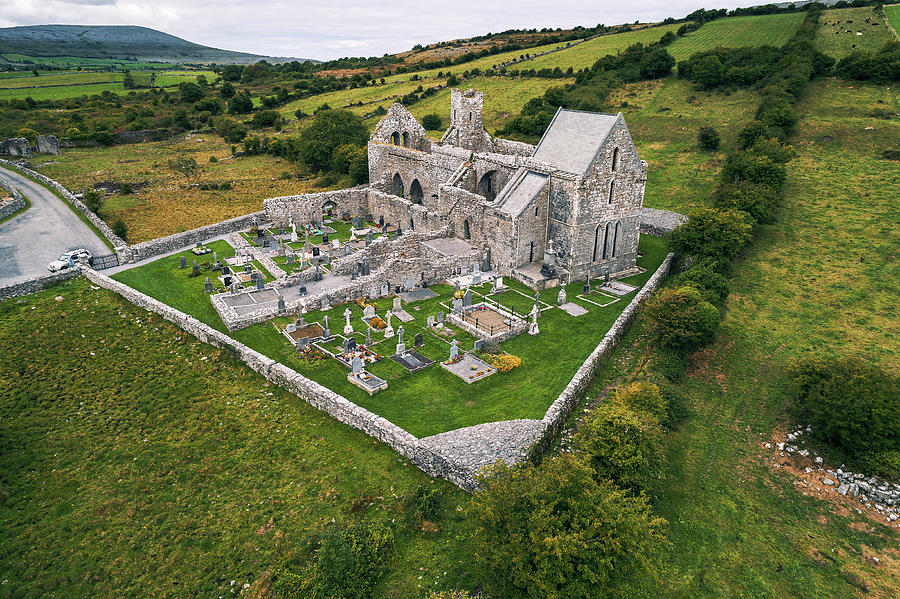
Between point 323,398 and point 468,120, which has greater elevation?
point 468,120

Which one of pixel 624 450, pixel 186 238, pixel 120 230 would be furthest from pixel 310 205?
pixel 624 450

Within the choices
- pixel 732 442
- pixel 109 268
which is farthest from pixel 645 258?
pixel 109 268

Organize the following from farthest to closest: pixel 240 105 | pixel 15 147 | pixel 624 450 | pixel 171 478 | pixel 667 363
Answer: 1. pixel 240 105
2. pixel 15 147
3. pixel 667 363
4. pixel 171 478
5. pixel 624 450

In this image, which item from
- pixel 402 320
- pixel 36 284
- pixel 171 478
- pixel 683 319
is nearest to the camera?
pixel 171 478

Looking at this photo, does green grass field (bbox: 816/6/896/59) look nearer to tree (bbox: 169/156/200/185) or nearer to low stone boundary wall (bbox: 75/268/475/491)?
low stone boundary wall (bbox: 75/268/475/491)

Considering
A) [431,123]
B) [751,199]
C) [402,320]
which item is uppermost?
[431,123]

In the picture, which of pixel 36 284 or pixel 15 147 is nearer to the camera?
pixel 36 284

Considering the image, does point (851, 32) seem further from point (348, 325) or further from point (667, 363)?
point (348, 325)

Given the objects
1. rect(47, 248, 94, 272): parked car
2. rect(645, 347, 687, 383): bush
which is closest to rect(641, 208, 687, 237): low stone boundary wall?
rect(645, 347, 687, 383): bush
